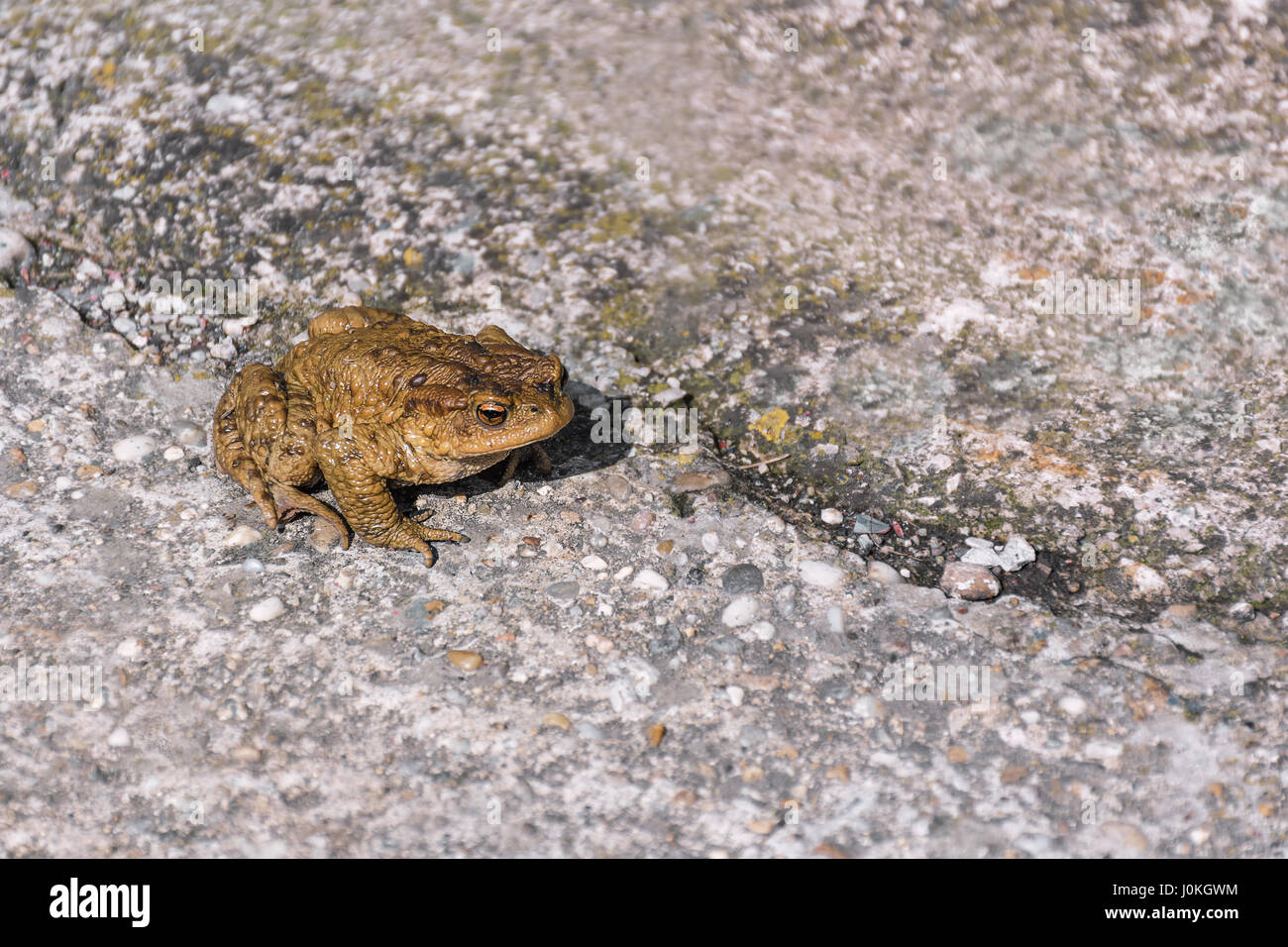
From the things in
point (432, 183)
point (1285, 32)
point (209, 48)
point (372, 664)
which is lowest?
point (372, 664)

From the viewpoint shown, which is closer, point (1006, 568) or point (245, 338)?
A: point (1006, 568)

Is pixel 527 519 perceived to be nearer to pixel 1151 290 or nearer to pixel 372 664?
pixel 372 664

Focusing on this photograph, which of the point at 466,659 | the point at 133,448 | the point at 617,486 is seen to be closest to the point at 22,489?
the point at 133,448

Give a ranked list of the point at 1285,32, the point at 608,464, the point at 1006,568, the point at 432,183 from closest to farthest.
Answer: the point at 1006,568 < the point at 608,464 < the point at 432,183 < the point at 1285,32

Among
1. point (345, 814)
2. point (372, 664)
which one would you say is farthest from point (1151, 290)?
point (345, 814)

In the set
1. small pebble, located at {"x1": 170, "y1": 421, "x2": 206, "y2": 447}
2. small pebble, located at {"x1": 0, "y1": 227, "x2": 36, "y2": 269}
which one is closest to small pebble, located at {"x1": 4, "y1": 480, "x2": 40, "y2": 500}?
small pebble, located at {"x1": 170, "y1": 421, "x2": 206, "y2": 447}

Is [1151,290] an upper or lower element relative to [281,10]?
lower

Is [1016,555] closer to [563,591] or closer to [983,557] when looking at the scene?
[983,557]
